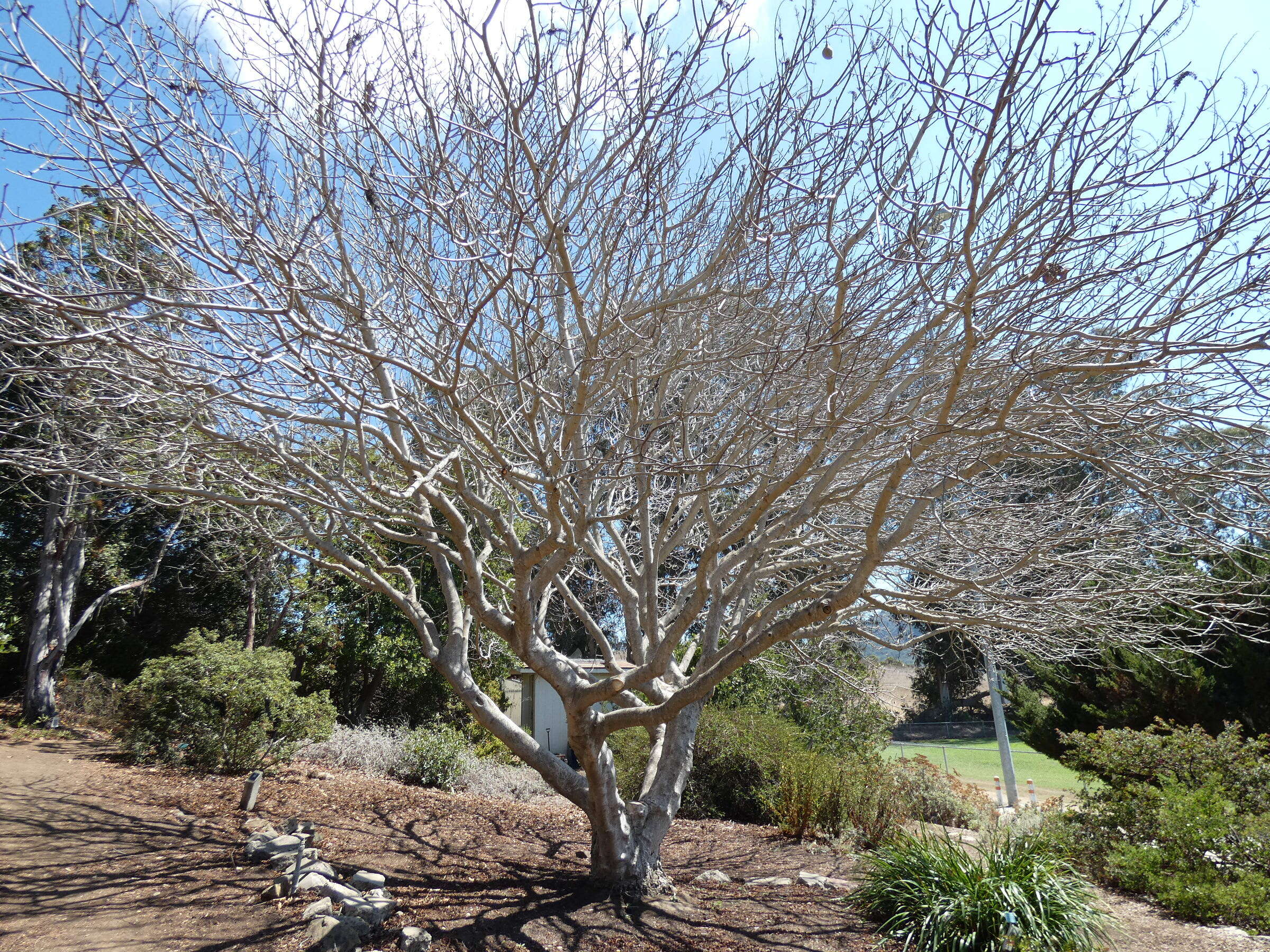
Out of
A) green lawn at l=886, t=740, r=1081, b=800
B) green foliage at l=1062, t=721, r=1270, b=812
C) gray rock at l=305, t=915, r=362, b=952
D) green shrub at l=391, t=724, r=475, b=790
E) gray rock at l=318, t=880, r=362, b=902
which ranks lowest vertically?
green lawn at l=886, t=740, r=1081, b=800

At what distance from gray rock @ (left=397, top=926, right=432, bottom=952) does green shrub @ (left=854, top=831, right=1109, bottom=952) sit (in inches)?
118

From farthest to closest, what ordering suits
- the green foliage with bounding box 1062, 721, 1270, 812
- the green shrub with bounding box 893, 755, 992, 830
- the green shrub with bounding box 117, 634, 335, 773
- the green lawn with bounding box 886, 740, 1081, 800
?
1. the green lawn with bounding box 886, 740, 1081, 800
2. the green shrub with bounding box 893, 755, 992, 830
3. the green shrub with bounding box 117, 634, 335, 773
4. the green foliage with bounding box 1062, 721, 1270, 812

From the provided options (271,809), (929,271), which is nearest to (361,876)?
(271,809)

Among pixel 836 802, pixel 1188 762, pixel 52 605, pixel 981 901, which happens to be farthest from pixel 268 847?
pixel 52 605

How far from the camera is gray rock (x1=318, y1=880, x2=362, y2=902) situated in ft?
16.1

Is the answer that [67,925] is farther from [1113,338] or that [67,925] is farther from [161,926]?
[1113,338]

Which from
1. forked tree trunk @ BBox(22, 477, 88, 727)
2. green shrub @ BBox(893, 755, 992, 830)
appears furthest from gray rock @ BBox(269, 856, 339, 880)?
forked tree trunk @ BBox(22, 477, 88, 727)

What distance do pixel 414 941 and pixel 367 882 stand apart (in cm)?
112

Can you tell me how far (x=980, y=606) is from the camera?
5855mm

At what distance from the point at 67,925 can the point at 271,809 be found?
273 cm

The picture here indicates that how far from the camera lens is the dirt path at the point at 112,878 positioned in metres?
4.46

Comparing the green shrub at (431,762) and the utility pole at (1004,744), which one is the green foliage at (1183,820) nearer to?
the utility pole at (1004,744)

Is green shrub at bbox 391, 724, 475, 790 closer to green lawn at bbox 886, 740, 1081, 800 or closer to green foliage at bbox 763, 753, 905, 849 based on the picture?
green foliage at bbox 763, 753, 905, 849

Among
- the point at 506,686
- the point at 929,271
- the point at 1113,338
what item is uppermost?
the point at 929,271
